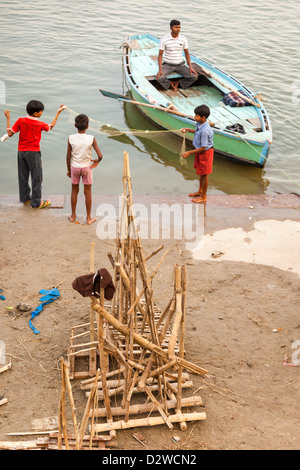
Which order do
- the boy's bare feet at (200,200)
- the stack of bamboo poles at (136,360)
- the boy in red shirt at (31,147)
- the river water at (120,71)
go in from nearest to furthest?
the stack of bamboo poles at (136,360), the boy in red shirt at (31,147), the boy's bare feet at (200,200), the river water at (120,71)

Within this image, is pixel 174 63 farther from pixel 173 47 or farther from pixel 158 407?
pixel 158 407

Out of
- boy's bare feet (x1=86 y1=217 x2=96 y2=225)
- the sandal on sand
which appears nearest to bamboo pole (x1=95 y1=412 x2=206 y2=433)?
boy's bare feet (x1=86 y1=217 x2=96 y2=225)

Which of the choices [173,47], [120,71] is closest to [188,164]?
[173,47]

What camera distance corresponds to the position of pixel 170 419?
13.3 ft

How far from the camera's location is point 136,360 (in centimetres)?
442

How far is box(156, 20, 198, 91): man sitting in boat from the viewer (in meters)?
10.2

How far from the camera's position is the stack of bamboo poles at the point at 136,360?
151 inches

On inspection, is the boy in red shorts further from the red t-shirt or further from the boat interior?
the red t-shirt

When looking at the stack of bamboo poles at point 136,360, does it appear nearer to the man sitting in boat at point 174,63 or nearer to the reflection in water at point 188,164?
the reflection in water at point 188,164

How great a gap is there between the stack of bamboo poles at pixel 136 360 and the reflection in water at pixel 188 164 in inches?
205

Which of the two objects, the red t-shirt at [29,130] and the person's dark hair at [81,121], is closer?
the person's dark hair at [81,121]

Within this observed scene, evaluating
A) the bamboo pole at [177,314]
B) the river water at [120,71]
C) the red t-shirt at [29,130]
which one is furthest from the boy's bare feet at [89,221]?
the bamboo pole at [177,314]

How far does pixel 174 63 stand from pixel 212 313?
6.50 metres

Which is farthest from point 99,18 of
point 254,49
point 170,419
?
point 170,419
